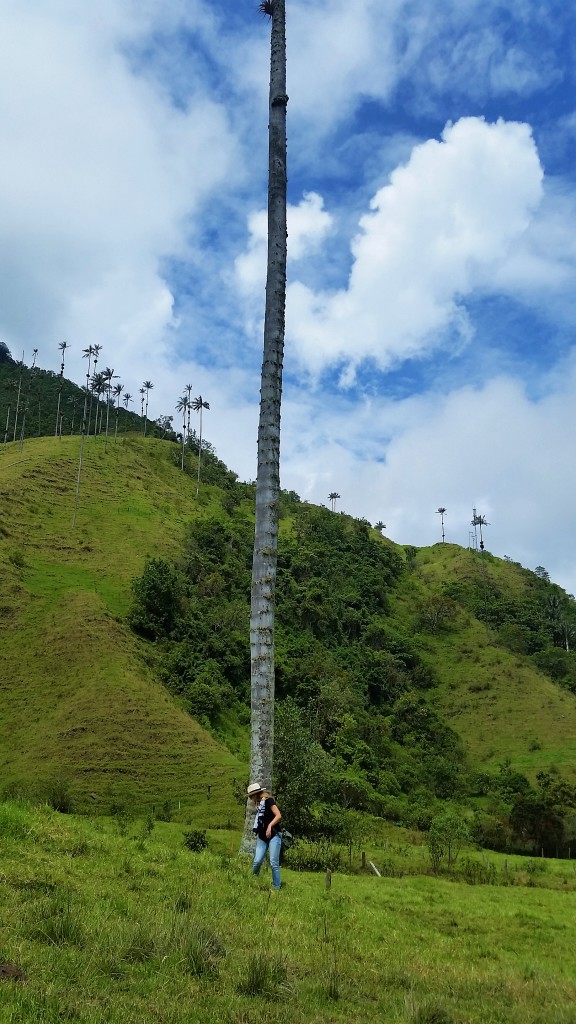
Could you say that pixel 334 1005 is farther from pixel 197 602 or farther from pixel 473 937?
pixel 197 602

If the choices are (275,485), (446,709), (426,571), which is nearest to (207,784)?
(275,485)

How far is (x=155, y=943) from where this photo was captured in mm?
5801

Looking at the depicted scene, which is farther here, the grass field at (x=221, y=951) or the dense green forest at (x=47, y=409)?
the dense green forest at (x=47, y=409)

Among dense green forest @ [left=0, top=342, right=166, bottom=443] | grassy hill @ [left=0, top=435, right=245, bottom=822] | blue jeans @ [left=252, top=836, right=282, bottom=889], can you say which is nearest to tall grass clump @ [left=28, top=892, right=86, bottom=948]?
blue jeans @ [left=252, top=836, right=282, bottom=889]

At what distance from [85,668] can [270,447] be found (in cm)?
3326

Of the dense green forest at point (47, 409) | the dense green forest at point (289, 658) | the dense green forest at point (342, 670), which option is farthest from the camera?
the dense green forest at point (47, 409)

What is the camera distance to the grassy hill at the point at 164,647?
3641 centimetres

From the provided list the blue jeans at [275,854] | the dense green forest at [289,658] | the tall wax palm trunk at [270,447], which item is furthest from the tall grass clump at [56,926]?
the dense green forest at [289,658]

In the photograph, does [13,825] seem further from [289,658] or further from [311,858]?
[289,658]

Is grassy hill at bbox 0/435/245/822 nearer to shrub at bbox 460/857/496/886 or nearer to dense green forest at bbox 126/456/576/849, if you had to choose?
dense green forest at bbox 126/456/576/849

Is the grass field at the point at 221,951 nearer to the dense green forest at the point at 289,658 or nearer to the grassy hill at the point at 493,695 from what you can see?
the dense green forest at the point at 289,658

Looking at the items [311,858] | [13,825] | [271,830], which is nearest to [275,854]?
[271,830]

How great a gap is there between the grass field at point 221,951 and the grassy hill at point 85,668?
2412 cm

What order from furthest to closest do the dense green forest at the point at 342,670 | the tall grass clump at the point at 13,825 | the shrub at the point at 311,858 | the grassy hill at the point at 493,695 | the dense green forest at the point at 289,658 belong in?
the grassy hill at the point at 493,695 < the dense green forest at the point at 342,670 < the dense green forest at the point at 289,658 < the shrub at the point at 311,858 < the tall grass clump at the point at 13,825
